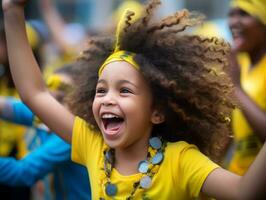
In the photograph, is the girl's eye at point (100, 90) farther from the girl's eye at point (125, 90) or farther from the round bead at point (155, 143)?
the round bead at point (155, 143)

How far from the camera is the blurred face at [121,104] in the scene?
2908mm

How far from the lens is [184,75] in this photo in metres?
2.95

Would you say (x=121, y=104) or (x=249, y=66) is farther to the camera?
(x=249, y=66)

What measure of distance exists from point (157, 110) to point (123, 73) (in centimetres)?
23

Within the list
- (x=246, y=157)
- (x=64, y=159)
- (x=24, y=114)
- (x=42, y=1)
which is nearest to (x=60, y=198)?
(x=64, y=159)

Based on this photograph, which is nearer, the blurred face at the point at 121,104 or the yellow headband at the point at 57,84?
the blurred face at the point at 121,104

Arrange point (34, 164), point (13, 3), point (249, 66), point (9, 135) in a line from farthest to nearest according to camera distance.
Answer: point (9, 135)
point (249, 66)
point (34, 164)
point (13, 3)

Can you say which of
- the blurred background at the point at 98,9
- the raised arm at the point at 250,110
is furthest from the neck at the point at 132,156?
the blurred background at the point at 98,9

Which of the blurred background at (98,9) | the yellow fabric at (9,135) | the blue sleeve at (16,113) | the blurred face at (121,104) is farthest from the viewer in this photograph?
the blurred background at (98,9)

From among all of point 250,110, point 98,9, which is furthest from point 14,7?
point 98,9

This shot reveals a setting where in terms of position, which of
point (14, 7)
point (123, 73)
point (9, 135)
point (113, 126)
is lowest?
point (9, 135)

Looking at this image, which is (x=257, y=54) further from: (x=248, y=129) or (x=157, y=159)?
(x=157, y=159)

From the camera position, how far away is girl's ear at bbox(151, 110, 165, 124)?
3.03m

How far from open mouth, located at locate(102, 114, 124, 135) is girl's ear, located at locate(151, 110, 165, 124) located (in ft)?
0.54
